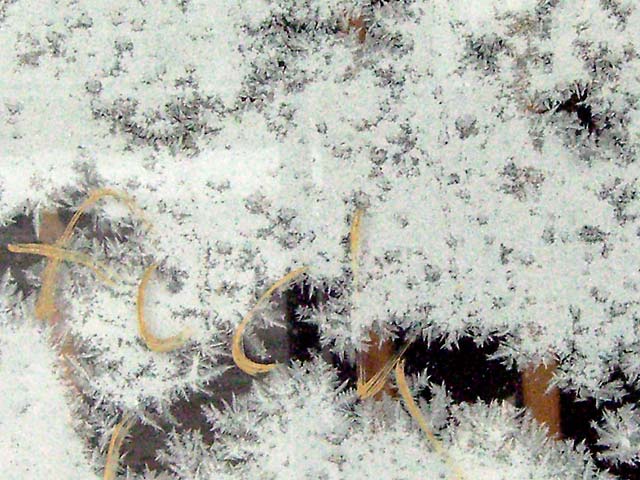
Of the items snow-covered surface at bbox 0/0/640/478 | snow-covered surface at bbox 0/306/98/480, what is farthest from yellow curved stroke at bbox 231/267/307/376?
snow-covered surface at bbox 0/306/98/480

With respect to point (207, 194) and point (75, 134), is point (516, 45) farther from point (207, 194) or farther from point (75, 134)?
point (75, 134)

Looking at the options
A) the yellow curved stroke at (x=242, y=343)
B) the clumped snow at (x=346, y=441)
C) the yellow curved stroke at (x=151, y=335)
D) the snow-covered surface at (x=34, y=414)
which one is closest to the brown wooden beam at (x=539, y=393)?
the clumped snow at (x=346, y=441)

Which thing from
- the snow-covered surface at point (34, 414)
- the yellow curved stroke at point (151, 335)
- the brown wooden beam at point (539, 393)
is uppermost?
the brown wooden beam at point (539, 393)

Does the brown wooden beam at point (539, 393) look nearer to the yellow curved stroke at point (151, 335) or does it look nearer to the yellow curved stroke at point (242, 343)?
the yellow curved stroke at point (242, 343)

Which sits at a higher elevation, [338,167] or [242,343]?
[338,167]

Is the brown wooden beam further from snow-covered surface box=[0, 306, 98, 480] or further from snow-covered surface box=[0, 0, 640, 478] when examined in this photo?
snow-covered surface box=[0, 306, 98, 480]

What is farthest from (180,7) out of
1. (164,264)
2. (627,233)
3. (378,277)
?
(627,233)

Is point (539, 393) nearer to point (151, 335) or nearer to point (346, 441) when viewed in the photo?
point (346, 441)

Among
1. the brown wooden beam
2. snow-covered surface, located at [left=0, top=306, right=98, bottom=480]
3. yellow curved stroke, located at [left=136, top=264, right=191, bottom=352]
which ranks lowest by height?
snow-covered surface, located at [left=0, top=306, right=98, bottom=480]

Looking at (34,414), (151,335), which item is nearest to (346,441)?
(151,335)
